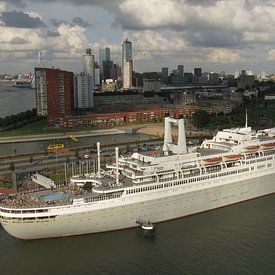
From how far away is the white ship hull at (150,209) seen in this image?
1652 cm

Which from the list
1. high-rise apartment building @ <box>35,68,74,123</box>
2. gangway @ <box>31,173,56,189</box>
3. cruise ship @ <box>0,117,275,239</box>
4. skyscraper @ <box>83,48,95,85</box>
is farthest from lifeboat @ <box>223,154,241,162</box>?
skyscraper @ <box>83,48,95,85</box>

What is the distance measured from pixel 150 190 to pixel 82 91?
49.6 meters

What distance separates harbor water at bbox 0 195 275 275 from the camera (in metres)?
14.7

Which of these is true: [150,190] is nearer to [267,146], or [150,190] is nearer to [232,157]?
[232,157]

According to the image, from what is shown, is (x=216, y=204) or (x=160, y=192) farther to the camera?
(x=216, y=204)

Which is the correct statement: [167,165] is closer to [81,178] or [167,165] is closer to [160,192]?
[160,192]

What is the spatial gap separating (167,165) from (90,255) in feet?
18.4

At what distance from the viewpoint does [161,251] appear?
52.6ft

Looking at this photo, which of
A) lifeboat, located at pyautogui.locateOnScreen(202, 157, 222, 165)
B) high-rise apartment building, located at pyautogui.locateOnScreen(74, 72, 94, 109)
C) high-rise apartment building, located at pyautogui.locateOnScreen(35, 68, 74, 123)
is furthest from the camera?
high-rise apartment building, located at pyautogui.locateOnScreen(74, 72, 94, 109)

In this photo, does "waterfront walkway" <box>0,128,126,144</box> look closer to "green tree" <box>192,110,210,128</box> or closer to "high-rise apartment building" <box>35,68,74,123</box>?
"high-rise apartment building" <box>35,68,74,123</box>

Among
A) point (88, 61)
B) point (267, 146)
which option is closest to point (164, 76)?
point (88, 61)

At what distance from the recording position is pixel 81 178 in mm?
19109

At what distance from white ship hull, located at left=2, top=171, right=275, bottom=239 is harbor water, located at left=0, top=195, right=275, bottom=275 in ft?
1.20

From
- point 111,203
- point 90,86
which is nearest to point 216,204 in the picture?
point 111,203
